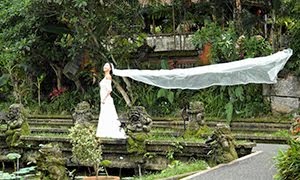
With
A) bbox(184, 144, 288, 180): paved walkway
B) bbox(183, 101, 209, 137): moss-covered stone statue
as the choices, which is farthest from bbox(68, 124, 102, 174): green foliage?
bbox(183, 101, 209, 137): moss-covered stone statue

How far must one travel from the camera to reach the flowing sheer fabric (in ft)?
50.6

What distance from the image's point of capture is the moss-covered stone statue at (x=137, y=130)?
40.0ft

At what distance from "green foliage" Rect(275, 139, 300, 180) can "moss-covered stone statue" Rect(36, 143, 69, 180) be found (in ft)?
10.8

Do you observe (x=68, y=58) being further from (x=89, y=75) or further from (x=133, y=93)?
(x=133, y=93)

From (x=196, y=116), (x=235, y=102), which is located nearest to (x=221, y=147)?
(x=196, y=116)

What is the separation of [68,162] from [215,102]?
5.89 m

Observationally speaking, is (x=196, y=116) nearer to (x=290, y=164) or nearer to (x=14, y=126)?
(x=14, y=126)

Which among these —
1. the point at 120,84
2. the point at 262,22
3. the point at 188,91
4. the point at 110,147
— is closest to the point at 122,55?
the point at 120,84

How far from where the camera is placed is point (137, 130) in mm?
12266

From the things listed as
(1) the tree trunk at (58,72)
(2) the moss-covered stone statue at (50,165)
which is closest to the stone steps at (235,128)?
(1) the tree trunk at (58,72)

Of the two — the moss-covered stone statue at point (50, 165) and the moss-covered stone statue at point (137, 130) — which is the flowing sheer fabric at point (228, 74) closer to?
the moss-covered stone statue at point (137, 130)

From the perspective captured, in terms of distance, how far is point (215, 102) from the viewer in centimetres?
1755

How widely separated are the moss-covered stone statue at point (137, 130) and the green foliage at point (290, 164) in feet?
13.6

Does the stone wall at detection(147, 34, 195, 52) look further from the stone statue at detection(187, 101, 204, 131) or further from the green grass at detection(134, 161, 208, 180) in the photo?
the green grass at detection(134, 161, 208, 180)
